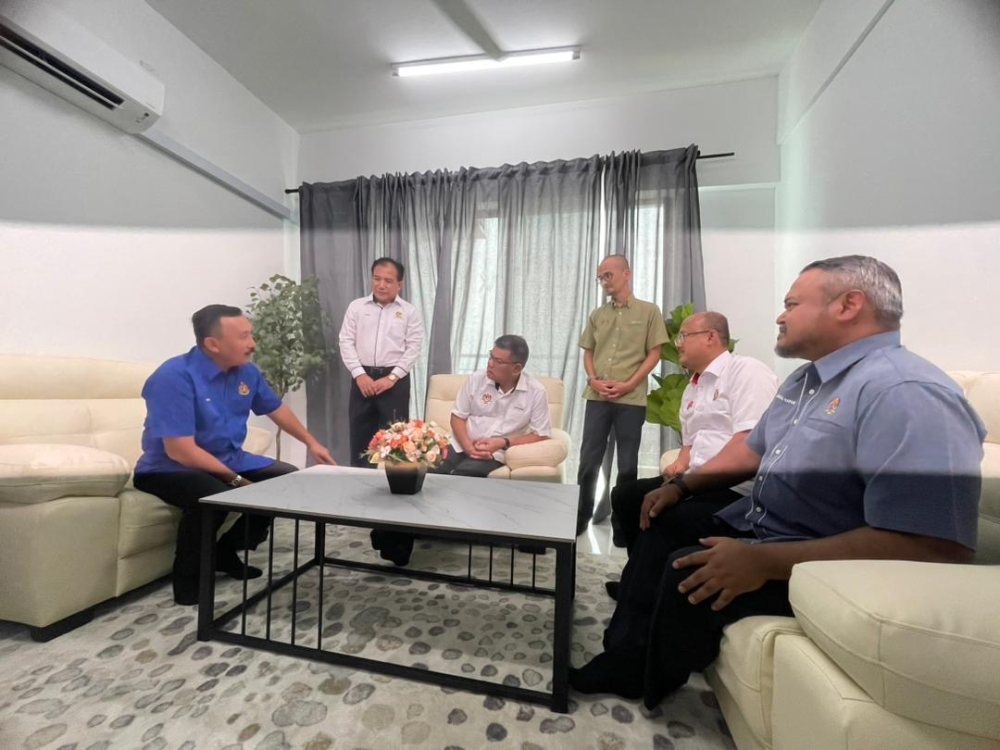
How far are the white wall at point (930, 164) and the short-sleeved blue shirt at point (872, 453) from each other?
0.10m

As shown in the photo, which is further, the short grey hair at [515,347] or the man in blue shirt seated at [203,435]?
the short grey hair at [515,347]

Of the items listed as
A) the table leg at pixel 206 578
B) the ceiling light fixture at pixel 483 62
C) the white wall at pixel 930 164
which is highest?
the ceiling light fixture at pixel 483 62

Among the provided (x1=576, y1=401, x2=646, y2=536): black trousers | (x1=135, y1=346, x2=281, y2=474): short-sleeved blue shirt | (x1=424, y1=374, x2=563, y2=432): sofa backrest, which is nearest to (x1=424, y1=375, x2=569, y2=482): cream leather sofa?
(x1=424, y1=374, x2=563, y2=432): sofa backrest

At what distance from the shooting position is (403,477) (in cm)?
110

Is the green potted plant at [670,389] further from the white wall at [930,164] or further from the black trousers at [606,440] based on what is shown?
the white wall at [930,164]

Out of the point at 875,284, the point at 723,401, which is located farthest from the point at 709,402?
the point at 875,284

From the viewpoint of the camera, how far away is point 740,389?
118cm

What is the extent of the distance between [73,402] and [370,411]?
869 mm

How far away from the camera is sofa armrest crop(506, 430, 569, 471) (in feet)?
5.22

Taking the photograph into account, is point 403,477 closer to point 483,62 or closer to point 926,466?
point 926,466

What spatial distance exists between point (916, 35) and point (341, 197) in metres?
1.89

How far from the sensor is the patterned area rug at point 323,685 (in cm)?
72

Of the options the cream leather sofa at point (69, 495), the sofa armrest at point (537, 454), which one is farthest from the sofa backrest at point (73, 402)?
the sofa armrest at point (537, 454)

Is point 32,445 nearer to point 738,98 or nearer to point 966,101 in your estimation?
point 966,101
